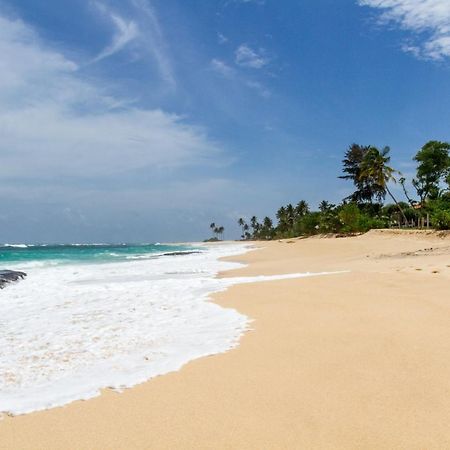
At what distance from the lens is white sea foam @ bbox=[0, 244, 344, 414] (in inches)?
169

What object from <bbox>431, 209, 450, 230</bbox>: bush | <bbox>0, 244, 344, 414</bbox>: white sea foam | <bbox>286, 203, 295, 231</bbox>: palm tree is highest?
<bbox>286, 203, 295, 231</bbox>: palm tree

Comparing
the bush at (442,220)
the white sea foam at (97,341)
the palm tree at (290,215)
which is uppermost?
the palm tree at (290,215)

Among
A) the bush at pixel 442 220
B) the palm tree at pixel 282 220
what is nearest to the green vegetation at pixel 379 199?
the bush at pixel 442 220

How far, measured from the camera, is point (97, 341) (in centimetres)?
626

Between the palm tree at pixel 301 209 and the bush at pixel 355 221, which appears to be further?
the palm tree at pixel 301 209

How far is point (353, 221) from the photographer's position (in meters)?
58.3

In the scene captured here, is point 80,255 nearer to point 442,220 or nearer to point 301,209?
point 442,220

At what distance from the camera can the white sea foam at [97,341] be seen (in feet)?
14.1

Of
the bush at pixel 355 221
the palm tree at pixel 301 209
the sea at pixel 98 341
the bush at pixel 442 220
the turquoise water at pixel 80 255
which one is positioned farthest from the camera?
the palm tree at pixel 301 209

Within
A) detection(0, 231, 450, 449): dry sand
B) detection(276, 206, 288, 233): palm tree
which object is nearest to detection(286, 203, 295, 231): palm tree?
detection(276, 206, 288, 233): palm tree

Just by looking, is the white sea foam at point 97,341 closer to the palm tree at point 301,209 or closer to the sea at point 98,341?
the sea at point 98,341

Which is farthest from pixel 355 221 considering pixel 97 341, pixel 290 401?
pixel 290 401

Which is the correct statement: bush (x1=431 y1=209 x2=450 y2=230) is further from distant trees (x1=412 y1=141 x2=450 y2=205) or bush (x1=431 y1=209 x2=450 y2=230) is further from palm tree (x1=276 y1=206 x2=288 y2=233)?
palm tree (x1=276 y1=206 x2=288 y2=233)

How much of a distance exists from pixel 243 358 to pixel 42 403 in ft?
7.26
